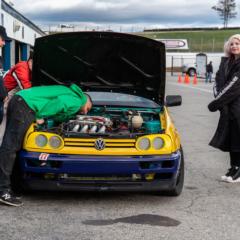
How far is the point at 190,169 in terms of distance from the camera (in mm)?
7758

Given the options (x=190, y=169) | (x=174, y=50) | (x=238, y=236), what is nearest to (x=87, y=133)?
(x=238, y=236)

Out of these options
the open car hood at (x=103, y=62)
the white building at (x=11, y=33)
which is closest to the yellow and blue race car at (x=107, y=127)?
the open car hood at (x=103, y=62)

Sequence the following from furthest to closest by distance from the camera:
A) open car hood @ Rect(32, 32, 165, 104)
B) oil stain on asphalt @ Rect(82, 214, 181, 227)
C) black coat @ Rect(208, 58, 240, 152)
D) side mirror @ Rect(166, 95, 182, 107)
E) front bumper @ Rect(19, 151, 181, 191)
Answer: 1. side mirror @ Rect(166, 95, 182, 107)
2. black coat @ Rect(208, 58, 240, 152)
3. open car hood @ Rect(32, 32, 165, 104)
4. front bumper @ Rect(19, 151, 181, 191)
5. oil stain on asphalt @ Rect(82, 214, 181, 227)

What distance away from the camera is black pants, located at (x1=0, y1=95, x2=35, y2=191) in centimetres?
559

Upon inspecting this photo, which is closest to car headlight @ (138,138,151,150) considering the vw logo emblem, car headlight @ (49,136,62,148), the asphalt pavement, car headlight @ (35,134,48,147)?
the vw logo emblem

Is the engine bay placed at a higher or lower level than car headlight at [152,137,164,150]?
higher

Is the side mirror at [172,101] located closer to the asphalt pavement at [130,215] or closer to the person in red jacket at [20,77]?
the asphalt pavement at [130,215]

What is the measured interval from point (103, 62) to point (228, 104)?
164 cm

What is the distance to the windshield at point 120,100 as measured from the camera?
6.86 metres

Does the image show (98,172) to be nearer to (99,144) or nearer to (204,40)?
(99,144)

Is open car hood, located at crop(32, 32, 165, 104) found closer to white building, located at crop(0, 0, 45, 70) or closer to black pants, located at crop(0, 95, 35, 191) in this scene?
black pants, located at crop(0, 95, 35, 191)

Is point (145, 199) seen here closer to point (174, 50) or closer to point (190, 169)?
point (190, 169)

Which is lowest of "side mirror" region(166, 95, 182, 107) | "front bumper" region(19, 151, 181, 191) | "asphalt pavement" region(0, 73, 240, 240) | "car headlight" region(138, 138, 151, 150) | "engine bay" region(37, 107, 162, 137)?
"asphalt pavement" region(0, 73, 240, 240)

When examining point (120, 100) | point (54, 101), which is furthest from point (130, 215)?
point (120, 100)
